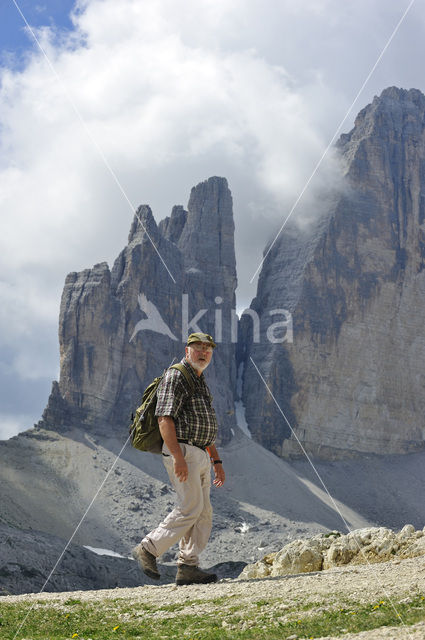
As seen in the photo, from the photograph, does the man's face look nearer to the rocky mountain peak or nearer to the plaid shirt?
the plaid shirt

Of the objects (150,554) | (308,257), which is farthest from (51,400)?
(150,554)

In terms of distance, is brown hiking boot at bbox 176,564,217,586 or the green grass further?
brown hiking boot at bbox 176,564,217,586

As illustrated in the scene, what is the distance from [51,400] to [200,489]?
8246 centimetres

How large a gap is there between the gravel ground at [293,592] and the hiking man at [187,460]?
51cm

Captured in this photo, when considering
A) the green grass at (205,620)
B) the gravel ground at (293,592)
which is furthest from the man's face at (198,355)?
the green grass at (205,620)

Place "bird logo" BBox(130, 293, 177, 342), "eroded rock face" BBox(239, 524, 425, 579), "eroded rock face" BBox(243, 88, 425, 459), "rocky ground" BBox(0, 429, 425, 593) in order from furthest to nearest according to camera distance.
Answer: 1. "eroded rock face" BBox(243, 88, 425, 459)
2. "bird logo" BBox(130, 293, 177, 342)
3. "rocky ground" BBox(0, 429, 425, 593)
4. "eroded rock face" BBox(239, 524, 425, 579)

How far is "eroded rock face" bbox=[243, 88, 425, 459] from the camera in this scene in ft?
343

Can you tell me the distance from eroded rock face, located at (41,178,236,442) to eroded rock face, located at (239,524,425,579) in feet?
255

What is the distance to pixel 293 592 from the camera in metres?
8.89

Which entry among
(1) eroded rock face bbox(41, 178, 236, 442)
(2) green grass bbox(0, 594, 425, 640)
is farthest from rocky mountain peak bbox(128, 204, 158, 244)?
(2) green grass bbox(0, 594, 425, 640)

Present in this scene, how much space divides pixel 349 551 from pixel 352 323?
97.1 meters

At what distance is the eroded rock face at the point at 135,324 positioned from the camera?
92750mm

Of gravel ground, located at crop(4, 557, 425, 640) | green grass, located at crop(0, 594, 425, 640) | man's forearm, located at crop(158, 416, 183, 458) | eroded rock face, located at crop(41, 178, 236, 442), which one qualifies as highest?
eroded rock face, located at crop(41, 178, 236, 442)

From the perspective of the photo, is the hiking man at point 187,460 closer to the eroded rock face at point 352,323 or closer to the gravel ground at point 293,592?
the gravel ground at point 293,592
